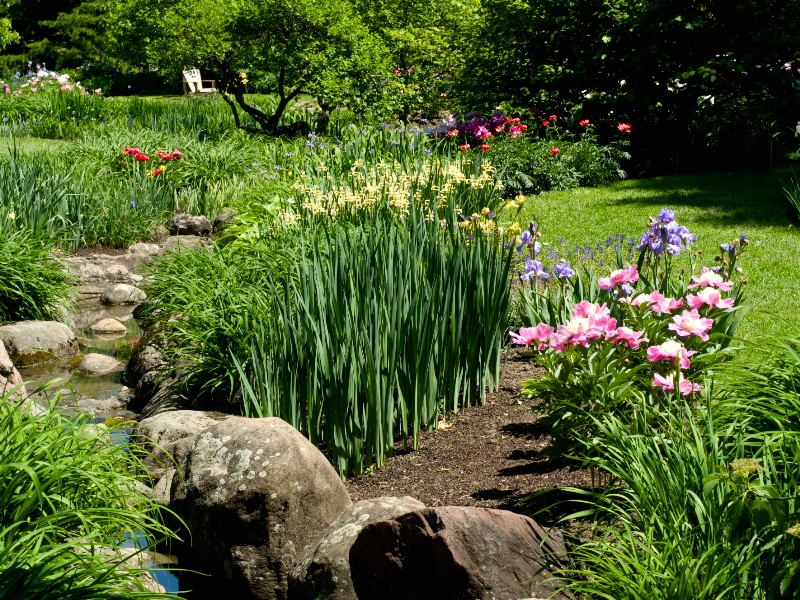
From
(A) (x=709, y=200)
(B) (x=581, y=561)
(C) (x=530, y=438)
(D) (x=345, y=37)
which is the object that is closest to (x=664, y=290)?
(C) (x=530, y=438)

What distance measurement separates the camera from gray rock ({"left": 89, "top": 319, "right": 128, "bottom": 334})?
27.2 feet

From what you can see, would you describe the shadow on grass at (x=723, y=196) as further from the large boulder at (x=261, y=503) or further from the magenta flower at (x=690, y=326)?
the large boulder at (x=261, y=503)

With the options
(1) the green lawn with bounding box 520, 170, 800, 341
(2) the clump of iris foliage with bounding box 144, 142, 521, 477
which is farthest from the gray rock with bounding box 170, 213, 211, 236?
(2) the clump of iris foliage with bounding box 144, 142, 521, 477

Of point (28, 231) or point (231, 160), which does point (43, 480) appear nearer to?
point (28, 231)

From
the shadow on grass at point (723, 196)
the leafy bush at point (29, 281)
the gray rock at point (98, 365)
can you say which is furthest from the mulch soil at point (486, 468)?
the shadow on grass at point (723, 196)

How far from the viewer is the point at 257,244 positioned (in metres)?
6.71

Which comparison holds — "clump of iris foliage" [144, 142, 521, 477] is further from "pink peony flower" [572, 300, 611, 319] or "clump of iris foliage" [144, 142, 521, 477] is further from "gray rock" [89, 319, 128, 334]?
"gray rock" [89, 319, 128, 334]

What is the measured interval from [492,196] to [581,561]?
5.34 meters

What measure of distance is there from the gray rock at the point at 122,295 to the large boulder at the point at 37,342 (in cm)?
151

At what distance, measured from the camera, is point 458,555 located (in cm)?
288

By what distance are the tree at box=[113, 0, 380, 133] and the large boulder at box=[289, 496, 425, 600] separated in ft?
36.6

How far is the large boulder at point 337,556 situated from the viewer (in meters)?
3.29

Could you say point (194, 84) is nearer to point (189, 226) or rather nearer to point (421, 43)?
point (421, 43)

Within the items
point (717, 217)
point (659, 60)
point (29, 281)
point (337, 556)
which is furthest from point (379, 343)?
point (659, 60)
